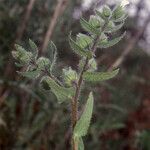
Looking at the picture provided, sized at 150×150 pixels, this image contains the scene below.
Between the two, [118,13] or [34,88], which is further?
[34,88]

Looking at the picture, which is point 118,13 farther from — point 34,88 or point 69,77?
point 34,88

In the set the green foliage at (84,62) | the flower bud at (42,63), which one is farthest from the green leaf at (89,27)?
the flower bud at (42,63)

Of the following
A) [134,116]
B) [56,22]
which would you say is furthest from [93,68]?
[134,116]

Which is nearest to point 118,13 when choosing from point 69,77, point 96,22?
point 96,22

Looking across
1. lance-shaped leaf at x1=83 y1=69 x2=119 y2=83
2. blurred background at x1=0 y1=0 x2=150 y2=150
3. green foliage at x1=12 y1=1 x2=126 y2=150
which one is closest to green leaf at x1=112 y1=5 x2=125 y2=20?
green foliage at x1=12 y1=1 x2=126 y2=150

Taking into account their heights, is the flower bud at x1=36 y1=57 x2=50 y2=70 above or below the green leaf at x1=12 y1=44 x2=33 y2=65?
below

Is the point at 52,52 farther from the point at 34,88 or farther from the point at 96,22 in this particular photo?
the point at 34,88

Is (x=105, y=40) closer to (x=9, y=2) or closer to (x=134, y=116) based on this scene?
(x=9, y=2)

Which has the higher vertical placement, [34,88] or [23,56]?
[23,56]

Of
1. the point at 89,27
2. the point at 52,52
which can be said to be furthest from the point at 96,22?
the point at 52,52

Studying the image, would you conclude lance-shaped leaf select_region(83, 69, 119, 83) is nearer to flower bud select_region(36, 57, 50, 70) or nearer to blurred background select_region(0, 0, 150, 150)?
flower bud select_region(36, 57, 50, 70)

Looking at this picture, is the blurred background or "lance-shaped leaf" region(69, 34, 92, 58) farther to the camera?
the blurred background

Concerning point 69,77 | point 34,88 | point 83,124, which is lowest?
point 34,88
